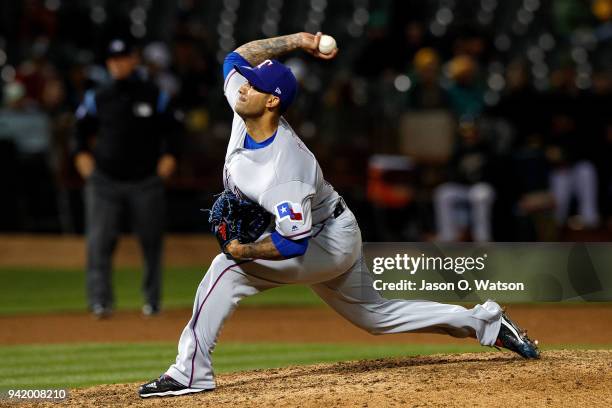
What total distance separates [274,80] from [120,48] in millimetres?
4808

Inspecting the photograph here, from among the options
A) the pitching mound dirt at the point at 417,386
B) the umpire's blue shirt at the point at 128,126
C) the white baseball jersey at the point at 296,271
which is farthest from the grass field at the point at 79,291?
the white baseball jersey at the point at 296,271

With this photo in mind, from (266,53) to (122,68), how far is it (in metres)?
4.25

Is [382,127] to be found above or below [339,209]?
below

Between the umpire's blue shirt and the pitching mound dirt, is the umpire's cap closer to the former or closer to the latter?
the umpire's blue shirt

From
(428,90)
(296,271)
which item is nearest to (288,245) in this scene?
(296,271)

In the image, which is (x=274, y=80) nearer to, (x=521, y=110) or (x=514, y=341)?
(x=514, y=341)

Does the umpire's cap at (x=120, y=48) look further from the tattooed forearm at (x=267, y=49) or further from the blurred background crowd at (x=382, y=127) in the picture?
the tattooed forearm at (x=267, y=49)

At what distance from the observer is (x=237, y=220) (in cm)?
567

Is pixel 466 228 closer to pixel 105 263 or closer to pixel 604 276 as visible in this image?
pixel 105 263

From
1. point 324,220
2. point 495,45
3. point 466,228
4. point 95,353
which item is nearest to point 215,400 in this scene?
point 324,220

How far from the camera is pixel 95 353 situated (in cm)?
852

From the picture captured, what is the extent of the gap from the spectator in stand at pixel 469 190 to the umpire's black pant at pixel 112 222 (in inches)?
169

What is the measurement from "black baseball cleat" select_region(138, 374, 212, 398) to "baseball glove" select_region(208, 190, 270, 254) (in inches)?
28.5

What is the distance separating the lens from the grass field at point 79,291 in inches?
459
